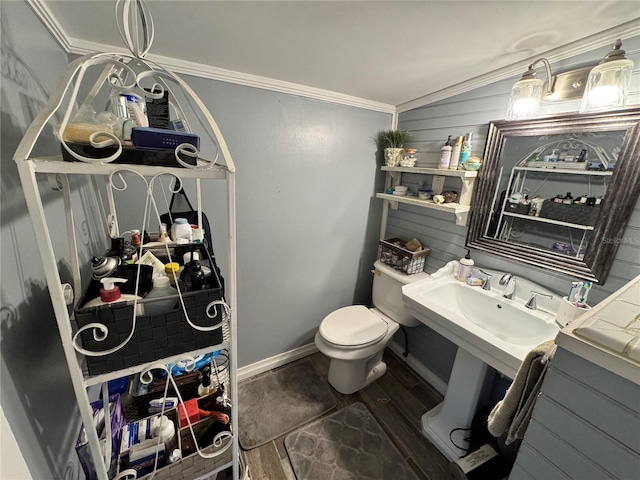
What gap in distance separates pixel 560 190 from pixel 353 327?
4.35 feet

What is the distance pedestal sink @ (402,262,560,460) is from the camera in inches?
41.0

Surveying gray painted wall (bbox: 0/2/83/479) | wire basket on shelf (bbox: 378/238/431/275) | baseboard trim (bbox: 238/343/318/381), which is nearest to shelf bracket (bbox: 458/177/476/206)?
wire basket on shelf (bbox: 378/238/431/275)

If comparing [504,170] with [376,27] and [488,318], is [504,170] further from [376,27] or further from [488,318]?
[376,27]

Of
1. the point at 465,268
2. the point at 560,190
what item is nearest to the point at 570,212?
the point at 560,190

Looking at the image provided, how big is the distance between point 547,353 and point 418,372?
143cm

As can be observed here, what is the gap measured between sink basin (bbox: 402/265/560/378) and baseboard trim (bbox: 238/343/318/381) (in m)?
1.08

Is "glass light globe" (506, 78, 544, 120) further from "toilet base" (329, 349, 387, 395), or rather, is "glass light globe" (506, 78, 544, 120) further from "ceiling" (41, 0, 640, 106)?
"toilet base" (329, 349, 387, 395)

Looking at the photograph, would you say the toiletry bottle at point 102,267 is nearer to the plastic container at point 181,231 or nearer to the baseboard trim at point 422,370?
the plastic container at point 181,231

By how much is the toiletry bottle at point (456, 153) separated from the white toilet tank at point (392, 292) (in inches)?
28.9

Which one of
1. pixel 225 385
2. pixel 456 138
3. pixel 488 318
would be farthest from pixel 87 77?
pixel 488 318

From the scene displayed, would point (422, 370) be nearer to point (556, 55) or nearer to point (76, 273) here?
point (556, 55)

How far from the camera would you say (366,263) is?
7.01 ft

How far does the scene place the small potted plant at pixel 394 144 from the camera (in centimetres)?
174

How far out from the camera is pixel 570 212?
1.11 meters
